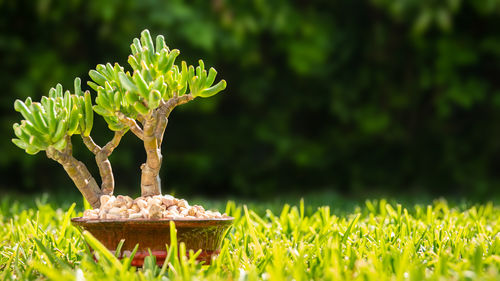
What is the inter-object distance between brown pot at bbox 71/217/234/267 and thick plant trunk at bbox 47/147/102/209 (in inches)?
8.1

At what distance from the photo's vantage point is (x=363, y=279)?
1354mm

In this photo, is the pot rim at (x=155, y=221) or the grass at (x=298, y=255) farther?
the pot rim at (x=155, y=221)

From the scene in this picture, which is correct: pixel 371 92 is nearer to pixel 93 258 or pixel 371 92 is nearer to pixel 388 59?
pixel 388 59

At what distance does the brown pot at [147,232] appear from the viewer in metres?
1.59

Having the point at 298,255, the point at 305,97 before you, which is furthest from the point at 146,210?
the point at 305,97

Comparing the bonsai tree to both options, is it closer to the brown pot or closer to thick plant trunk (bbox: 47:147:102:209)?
thick plant trunk (bbox: 47:147:102:209)

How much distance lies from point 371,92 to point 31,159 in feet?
11.6

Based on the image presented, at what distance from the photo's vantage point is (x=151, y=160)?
6.00ft

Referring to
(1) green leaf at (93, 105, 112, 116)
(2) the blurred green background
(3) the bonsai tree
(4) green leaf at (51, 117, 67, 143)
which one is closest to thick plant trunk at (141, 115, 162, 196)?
(3) the bonsai tree

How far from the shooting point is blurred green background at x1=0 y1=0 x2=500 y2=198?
18.4 ft

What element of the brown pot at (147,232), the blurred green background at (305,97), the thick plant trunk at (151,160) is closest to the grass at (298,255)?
the brown pot at (147,232)

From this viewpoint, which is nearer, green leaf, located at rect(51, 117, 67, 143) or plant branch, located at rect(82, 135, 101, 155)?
green leaf, located at rect(51, 117, 67, 143)

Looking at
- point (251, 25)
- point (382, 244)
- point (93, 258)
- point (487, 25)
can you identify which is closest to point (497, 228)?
point (382, 244)

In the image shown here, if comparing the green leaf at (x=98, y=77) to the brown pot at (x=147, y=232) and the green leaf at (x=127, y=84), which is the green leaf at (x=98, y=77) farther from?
the brown pot at (x=147, y=232)
